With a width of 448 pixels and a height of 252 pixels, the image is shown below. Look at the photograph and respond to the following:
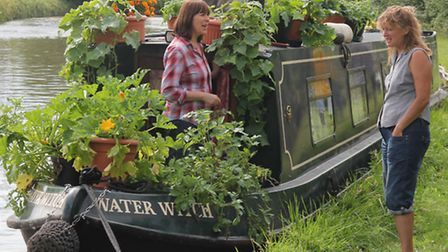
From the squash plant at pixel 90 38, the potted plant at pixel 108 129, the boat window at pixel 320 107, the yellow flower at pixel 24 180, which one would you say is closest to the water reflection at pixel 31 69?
the boat window at pixel 320 107

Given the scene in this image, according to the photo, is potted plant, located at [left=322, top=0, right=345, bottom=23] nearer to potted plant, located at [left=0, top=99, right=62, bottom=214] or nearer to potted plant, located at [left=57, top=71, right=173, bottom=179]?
potted plant, located at [left=57, top=71, right=173, bottom=179]

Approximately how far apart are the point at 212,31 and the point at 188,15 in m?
0.37

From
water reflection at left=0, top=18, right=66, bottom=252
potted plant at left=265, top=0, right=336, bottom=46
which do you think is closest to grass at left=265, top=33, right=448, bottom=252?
potted plant at left=265, top=0, right=336, bottom=46

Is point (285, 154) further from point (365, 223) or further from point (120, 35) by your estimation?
point (120, 35)

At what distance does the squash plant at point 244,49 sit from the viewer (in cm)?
589

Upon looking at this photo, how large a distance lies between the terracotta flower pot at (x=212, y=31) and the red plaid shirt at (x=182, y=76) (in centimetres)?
28

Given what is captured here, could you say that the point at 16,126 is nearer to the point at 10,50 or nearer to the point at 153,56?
the point at 153,56

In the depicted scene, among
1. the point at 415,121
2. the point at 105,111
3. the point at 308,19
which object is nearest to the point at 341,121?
the point at 308,19

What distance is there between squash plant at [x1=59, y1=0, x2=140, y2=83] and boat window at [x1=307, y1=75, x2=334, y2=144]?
1.53 meters

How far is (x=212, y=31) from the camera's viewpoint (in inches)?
239

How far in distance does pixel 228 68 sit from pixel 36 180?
5.14 feet

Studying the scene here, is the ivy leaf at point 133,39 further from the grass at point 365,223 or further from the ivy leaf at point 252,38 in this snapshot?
the grass at point 365,223

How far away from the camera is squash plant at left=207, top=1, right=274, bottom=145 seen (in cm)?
589

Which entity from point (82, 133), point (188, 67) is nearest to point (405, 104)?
point (188, 67)
